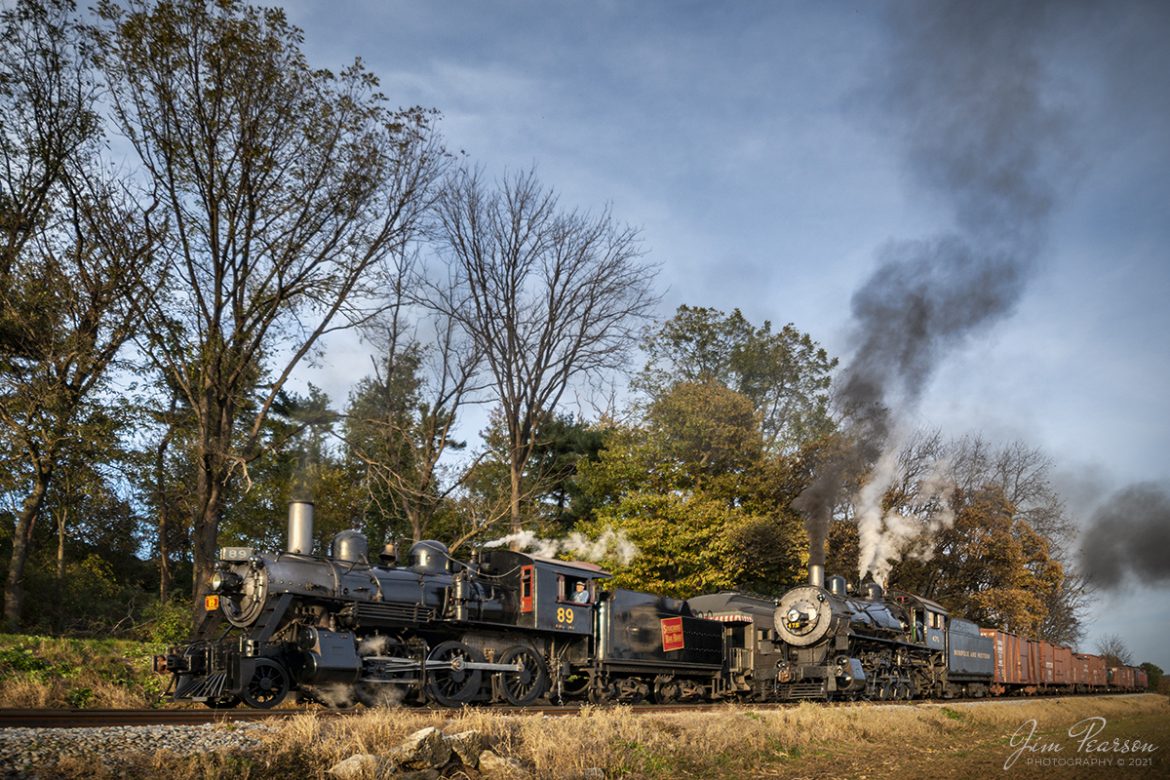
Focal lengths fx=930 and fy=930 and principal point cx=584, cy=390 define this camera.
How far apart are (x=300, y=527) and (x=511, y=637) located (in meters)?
4.79

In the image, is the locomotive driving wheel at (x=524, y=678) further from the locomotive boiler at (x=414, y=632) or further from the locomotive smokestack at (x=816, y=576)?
the locomotive smokestack at (x=816, y=576)

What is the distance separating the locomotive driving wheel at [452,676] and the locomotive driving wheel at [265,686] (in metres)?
2.68

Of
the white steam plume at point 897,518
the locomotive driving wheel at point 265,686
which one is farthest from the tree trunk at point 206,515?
the white steam plume at point 897,518

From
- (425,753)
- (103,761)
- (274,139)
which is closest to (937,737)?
(425,753)

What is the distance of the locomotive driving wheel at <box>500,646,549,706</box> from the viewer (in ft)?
58.3

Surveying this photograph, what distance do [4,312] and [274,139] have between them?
7658 millimetres

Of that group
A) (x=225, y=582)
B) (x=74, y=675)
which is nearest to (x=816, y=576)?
(x=225, y=582)

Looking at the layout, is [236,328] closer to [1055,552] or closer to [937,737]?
[937,737]

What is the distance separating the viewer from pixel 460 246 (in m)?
33.1

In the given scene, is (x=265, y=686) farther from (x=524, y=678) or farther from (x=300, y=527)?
(x=524, y=678)

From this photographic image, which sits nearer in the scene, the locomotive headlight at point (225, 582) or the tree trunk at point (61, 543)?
the locomotive headlight at point (225, 582)

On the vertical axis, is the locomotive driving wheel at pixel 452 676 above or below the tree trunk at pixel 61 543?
below

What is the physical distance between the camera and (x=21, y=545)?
23.5 meters

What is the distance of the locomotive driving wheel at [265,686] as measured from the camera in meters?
13.7
